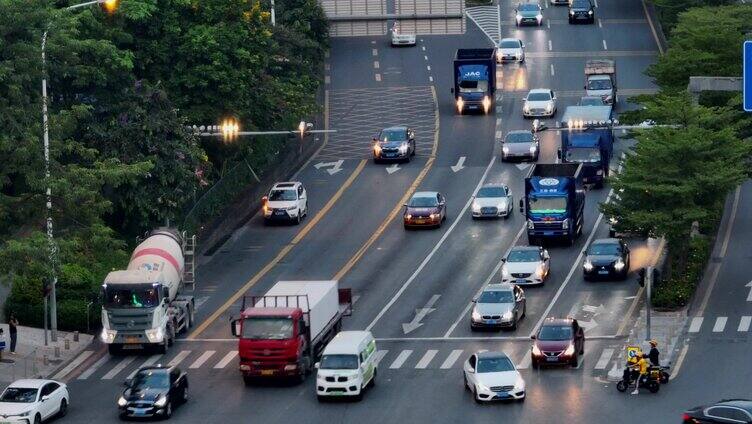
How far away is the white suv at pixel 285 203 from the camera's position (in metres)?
90.9

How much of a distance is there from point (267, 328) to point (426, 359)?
289 inches

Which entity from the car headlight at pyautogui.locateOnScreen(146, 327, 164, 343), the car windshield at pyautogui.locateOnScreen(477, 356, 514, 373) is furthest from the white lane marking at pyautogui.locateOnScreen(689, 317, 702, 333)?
the car headlight at pyautogui.locateOnScreen(146, 327, 164, 343)

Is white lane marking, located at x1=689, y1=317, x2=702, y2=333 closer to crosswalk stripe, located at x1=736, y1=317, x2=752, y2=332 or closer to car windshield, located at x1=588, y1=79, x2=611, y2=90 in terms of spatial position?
crosswalk stripe, located at x1=736, y1=317, x2=752, y2=332

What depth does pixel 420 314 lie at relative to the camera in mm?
76125

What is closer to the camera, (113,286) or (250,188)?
(113,286)

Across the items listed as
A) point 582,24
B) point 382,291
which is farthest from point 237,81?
point 582,24

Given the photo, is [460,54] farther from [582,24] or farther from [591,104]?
[582,24]

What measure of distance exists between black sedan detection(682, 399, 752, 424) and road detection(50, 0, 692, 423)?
3979 mm

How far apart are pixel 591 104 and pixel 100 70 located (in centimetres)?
3221

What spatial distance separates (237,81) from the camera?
92.2m

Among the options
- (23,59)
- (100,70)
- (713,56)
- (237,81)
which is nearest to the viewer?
(23,59)

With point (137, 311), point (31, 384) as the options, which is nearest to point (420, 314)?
point (137, 311)

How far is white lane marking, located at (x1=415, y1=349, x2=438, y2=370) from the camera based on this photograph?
6806cm

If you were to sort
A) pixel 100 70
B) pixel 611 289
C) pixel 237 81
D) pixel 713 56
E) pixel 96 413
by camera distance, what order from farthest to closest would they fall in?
pixel 713 56 → pixel 237 81 → pixel 100 70 → pixel 611 289 → pixel 96 413
